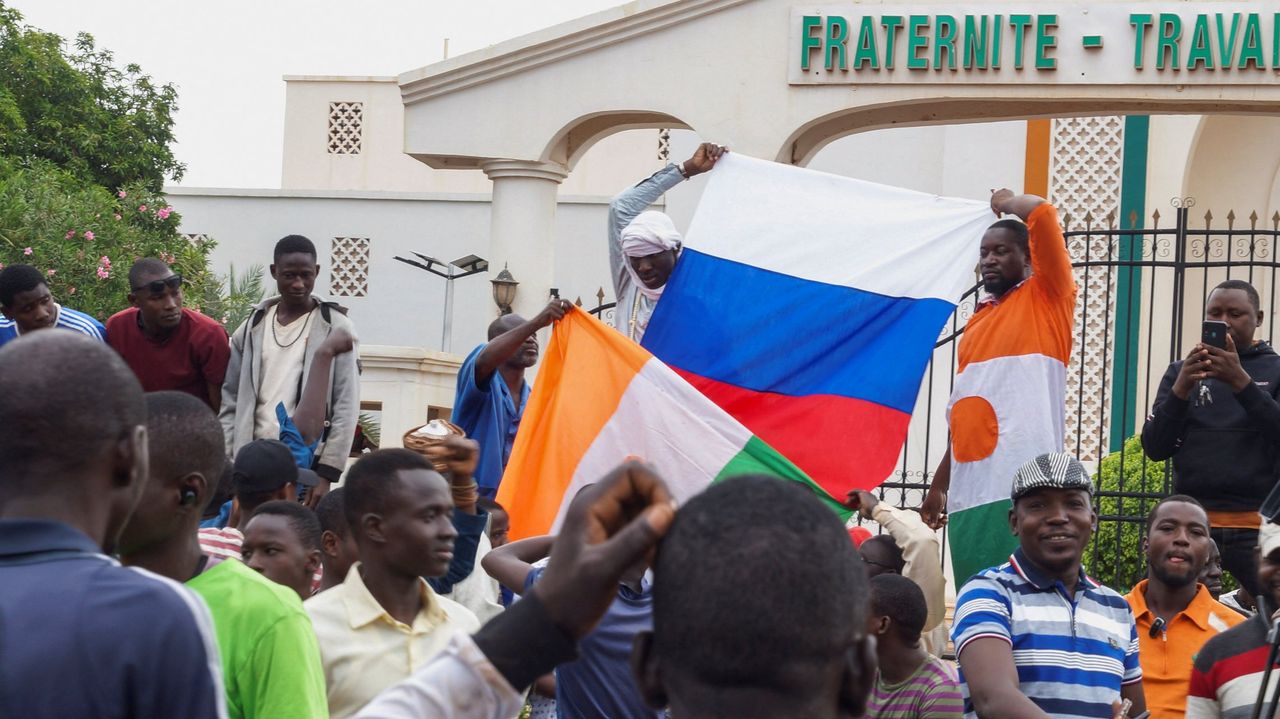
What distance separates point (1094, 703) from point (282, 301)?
428 cm

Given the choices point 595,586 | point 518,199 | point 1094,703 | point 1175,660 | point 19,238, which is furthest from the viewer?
point 19,238

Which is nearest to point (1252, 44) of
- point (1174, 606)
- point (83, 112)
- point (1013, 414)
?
point (1013, 414)

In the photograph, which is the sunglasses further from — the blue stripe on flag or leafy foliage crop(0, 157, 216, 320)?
leafy foliage crop(0, 157, 216, 320)

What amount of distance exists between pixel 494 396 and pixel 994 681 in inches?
127

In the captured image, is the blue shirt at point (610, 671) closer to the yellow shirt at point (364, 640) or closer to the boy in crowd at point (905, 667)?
the yellow shirt at point (364, 640)

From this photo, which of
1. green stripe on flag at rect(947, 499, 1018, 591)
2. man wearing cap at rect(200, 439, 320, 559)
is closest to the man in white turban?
green stripe on flag at rect(947, 499, 1018, 591)

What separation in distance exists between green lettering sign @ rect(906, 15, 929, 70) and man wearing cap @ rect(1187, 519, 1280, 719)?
6.04 metres

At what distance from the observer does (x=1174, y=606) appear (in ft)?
19.3

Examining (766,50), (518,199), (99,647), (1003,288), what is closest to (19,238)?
(518,199)

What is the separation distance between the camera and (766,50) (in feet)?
33.8

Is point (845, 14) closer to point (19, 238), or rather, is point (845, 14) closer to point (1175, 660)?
point (1175, 660)

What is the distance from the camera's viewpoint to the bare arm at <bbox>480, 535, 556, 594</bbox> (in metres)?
4.70

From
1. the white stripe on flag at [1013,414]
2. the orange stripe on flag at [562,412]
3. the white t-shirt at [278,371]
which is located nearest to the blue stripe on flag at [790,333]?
the white stripe on flag at [1013,414]

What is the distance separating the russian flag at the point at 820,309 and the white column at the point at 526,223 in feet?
10.4
